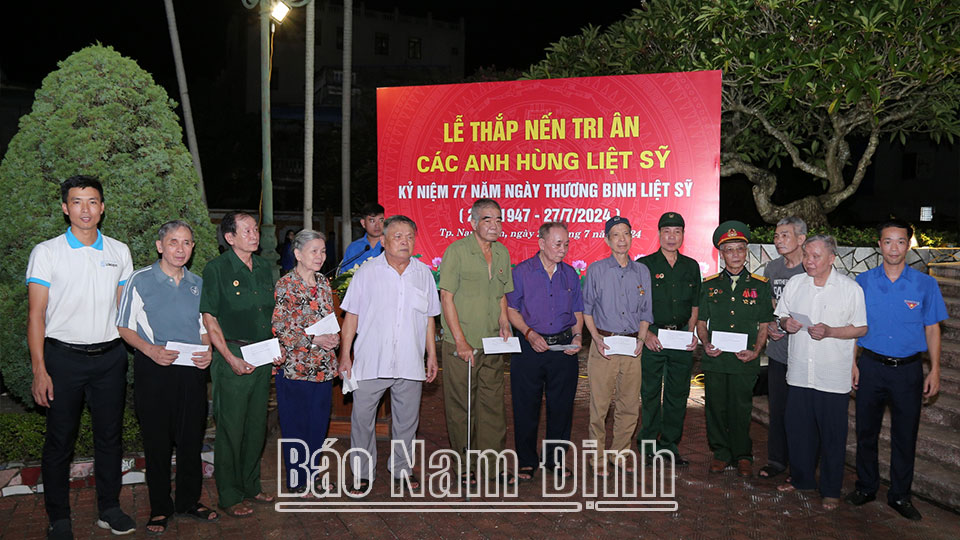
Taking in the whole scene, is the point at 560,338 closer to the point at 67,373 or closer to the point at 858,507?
the point at 858,507

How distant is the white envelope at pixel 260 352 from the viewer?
4328mm

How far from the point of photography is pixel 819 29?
726 cm

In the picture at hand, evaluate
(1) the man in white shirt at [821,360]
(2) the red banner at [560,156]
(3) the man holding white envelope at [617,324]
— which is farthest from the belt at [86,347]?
(1) the man in white shirt at [821,360]

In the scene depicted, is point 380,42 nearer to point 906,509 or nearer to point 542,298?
point 542,298

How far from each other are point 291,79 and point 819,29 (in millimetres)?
42638

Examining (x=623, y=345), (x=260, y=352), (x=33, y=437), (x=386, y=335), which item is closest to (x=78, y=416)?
(x=260, y=352)

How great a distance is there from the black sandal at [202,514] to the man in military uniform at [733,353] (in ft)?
11.4

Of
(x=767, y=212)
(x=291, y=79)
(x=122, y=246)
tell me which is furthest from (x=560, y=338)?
(x=291, y=79)

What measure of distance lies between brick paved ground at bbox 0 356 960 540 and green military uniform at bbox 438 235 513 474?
534mm

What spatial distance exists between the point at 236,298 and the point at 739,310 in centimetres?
349

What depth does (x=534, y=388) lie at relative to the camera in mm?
5230

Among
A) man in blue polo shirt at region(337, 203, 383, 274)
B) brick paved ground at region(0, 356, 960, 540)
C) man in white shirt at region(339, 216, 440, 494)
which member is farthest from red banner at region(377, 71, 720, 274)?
man in white shirt at region(339, 216, 440, 494)

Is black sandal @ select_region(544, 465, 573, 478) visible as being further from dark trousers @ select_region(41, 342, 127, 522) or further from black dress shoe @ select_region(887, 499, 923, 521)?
dark trousers @ select_region(41, 342, 127, 522)

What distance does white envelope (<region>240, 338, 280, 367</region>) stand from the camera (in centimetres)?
433
